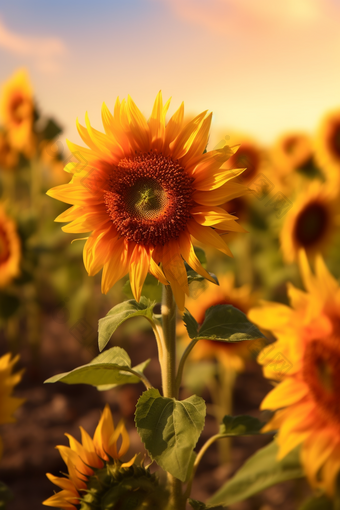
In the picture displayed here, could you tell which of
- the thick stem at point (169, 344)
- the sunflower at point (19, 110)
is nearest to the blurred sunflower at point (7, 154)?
the sunflower at point (19, 110)

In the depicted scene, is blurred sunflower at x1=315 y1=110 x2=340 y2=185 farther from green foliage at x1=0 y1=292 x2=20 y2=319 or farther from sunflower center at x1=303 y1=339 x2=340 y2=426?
sunflower center at x1=303 y1=339 x2=340 y2=426

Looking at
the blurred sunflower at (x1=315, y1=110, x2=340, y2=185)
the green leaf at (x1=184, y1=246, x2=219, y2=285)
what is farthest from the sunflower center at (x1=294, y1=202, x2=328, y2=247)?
the green leaf at (x1=184, y1=246, x2=219, y2=285)

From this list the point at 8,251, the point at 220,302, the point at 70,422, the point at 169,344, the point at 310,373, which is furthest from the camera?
the point at 70,422

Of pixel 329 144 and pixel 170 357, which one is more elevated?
pixel 329 144

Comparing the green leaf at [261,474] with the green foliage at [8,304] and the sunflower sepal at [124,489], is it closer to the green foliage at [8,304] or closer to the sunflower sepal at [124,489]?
the sunflower sepal at [124,489]

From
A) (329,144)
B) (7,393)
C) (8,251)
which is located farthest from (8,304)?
(329,144)

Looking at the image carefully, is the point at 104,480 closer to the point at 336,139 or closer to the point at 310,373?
the point at 310,373

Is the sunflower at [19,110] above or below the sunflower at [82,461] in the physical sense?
above
